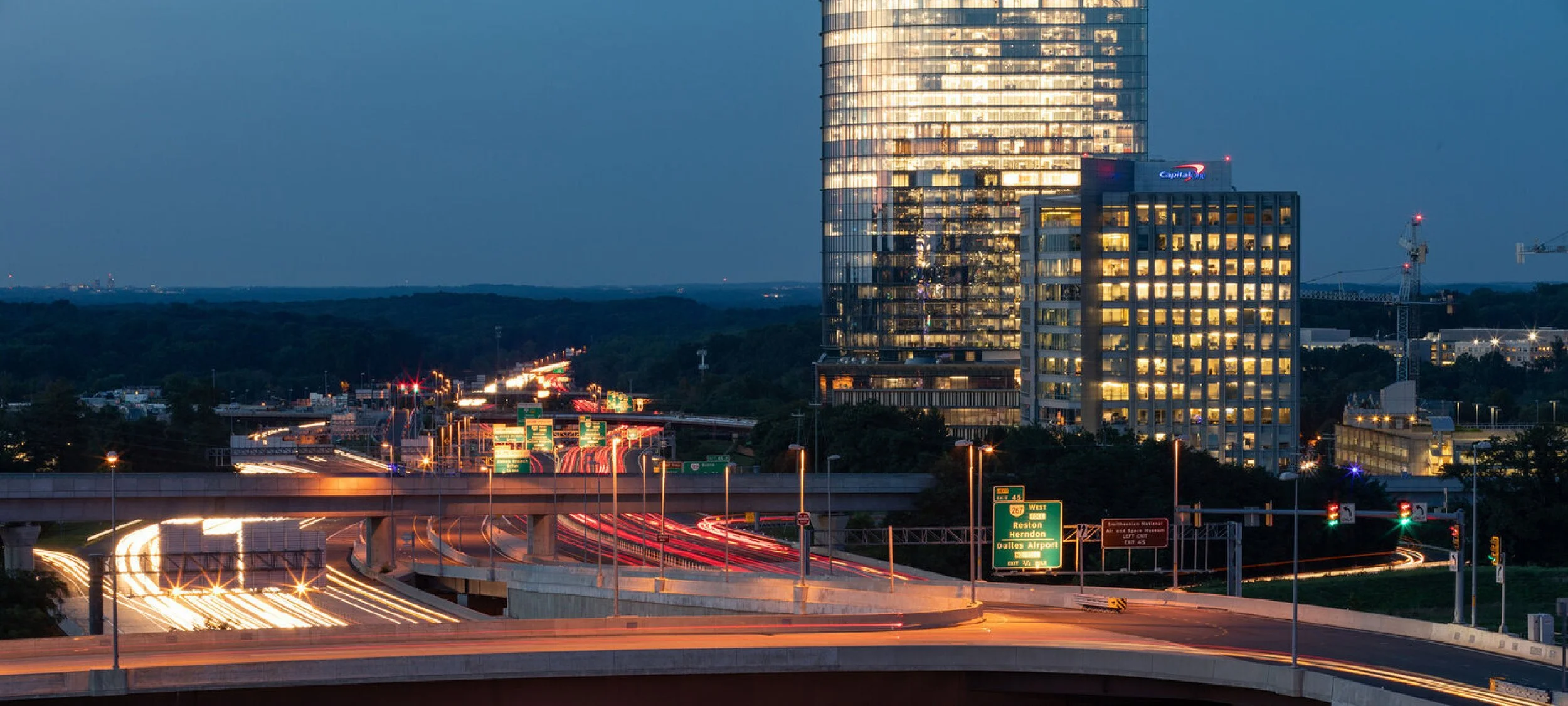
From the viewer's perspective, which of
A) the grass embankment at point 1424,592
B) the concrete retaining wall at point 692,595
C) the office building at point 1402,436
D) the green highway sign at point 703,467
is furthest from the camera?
the office building at point 1402,436

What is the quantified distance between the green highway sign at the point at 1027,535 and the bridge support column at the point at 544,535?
38585 mm

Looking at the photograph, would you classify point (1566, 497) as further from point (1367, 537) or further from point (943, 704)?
point (943, 704)

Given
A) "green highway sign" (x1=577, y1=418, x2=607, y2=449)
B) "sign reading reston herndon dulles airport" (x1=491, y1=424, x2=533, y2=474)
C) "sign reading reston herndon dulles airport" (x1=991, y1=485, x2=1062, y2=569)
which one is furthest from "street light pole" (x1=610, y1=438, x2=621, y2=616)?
"sign reading reston herndon dulles airport" (x1=991, y1=485, x2=1062, y2=569)

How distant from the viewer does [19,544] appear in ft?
320

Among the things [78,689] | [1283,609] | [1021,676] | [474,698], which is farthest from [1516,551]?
[78,689]

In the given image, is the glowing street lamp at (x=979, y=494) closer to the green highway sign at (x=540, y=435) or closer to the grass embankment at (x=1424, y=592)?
the grass embankment at (x=1424, y=592)

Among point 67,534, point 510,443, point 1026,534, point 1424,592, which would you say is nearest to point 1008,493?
point 1026,534

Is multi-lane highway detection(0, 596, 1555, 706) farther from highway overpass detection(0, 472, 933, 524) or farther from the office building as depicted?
the office building

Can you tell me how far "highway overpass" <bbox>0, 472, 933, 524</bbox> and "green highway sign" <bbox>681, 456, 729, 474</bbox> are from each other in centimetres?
143

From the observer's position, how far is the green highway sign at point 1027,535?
75.3 metres

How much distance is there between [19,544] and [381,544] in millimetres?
18744

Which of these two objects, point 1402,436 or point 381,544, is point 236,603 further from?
point 1402,436

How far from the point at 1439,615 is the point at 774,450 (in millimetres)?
83185

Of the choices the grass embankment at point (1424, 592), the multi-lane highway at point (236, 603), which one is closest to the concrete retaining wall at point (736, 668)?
the multi-lane highway at point (236, 603)
